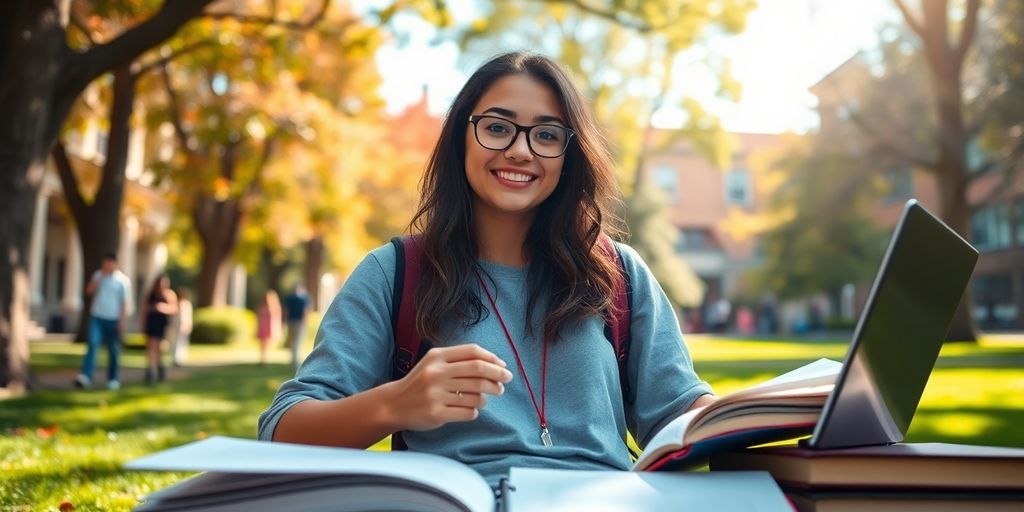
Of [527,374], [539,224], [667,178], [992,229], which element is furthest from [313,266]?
[527,374]

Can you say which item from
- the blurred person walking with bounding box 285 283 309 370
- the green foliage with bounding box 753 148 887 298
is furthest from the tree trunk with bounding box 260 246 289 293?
the blurred person walking with bounding box 285 283 309 370

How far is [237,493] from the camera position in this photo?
124 cm

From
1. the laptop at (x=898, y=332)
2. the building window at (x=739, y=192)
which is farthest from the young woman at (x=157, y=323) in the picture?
the building window at (x=739, y=192)

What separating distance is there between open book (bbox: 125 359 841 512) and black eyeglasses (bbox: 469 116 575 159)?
0.81 metres

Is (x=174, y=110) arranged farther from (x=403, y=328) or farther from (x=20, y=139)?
(x=403, y=328)

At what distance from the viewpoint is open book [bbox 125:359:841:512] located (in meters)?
1.18

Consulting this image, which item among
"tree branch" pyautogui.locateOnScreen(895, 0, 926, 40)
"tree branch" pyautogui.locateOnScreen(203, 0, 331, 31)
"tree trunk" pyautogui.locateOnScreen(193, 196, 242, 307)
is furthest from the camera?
"tree trunk" pyautogui.locateOnScreen(193, 196, 242, 307)

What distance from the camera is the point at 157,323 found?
11.9 metres

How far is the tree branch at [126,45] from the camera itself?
8.34 meters

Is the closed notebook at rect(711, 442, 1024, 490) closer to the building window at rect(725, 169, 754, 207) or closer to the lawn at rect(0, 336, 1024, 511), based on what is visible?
the lawn at rect(0, 336, 1024, 511)

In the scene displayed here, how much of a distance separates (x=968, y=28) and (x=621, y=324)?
17060 mm

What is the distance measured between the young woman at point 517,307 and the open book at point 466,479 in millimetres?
299

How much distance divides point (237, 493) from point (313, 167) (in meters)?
19.4

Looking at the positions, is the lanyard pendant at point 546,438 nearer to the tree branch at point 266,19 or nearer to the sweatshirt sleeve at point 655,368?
the sweatshirt sleeve at point 655,368
